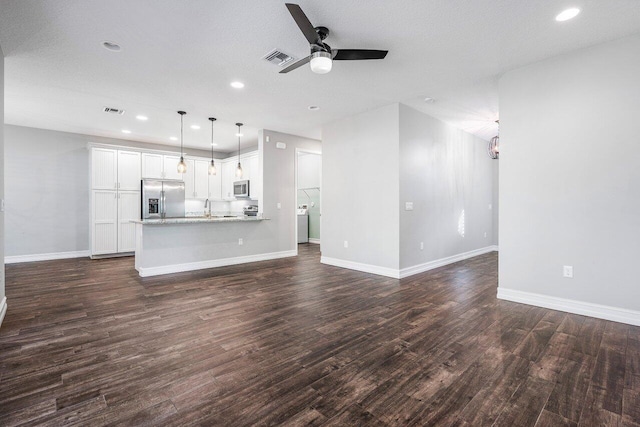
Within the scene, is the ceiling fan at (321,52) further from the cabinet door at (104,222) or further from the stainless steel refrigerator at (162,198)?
the cabinet door at (104,222)

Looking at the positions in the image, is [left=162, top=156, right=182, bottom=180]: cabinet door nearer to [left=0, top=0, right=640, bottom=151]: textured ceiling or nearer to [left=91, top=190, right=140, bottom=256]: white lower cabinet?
[left=91, top=190, right=140, bottom=256]: white lower cabinet

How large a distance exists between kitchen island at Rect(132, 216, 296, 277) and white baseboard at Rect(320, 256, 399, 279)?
1.39 metres

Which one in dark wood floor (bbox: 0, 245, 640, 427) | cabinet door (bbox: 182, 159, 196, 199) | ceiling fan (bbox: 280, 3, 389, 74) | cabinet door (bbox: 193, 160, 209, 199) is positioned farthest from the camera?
cabinet door (bbox: 193, 160, 209, 199)

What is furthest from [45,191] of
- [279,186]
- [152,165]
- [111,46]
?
[111,46]

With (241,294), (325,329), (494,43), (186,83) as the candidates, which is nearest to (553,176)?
(494,43)

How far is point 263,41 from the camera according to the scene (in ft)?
9.61

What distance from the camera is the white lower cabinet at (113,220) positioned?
653cm

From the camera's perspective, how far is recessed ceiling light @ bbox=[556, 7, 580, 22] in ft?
8.09

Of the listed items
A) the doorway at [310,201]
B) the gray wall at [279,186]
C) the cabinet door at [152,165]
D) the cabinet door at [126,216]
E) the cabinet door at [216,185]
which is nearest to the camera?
the gray wall at [279,186]

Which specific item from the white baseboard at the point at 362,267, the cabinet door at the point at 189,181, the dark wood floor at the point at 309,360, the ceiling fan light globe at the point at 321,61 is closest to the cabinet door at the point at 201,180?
the cabinet door at the point at 189,181

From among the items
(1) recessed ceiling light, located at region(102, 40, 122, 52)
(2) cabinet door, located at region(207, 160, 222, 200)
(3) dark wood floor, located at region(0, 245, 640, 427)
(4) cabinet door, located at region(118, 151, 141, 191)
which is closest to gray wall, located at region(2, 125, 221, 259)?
(4) cabinet door, located at region(118, 151, 141, 191)

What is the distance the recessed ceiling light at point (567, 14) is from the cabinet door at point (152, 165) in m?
7.68

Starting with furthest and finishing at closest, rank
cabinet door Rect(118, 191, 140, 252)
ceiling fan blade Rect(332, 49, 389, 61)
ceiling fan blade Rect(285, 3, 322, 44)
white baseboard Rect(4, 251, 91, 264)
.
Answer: cabinet door Rect(118, 191, 140, 252), white baseboard Rect(4, 251, 91, 264), ceiling fan blade Rect(332, 49, 389, 61), ceiling fan blade Rect(285, 3, 322, 44)

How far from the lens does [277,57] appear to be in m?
3.23
